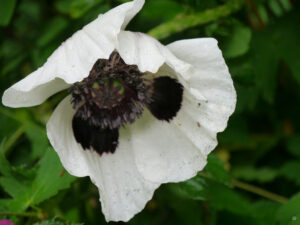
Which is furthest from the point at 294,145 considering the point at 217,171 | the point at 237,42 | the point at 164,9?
the point at 164,9

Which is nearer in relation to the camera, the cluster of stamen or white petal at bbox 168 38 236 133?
white petal at bbox 168 38 236 133

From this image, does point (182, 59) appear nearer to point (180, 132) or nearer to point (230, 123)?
point (180, 132)

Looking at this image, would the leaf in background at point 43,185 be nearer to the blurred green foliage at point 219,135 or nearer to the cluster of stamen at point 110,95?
the blurred green foliage at point 219,135

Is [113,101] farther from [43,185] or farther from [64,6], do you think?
[64,6]

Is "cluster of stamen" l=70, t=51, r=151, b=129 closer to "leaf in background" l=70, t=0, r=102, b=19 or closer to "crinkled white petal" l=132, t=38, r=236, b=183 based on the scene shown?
"crinkled white petal" l=132, t=38, r=236, b=183

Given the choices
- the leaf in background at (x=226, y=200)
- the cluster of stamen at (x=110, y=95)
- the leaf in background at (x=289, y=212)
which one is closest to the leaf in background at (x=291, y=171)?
the leaf in background at (x=226, y=200)

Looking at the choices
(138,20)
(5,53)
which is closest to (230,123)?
(138,20)

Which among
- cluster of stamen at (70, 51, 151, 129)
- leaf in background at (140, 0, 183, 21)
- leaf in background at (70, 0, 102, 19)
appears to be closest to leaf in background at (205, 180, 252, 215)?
cluster of stamen at (70, 51, 151, 129)
